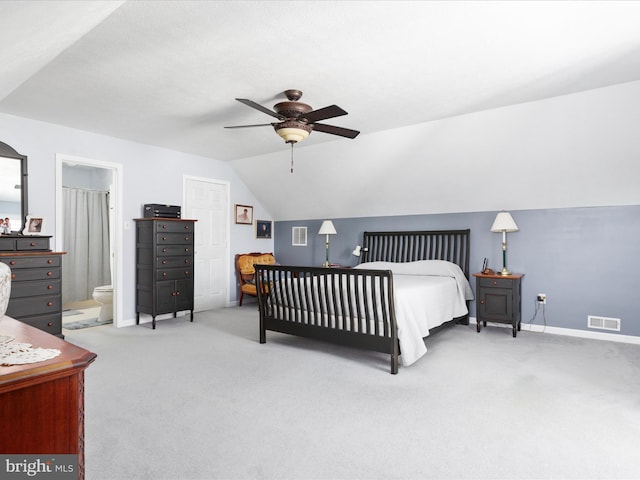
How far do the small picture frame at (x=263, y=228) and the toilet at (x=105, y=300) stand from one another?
8.75ft

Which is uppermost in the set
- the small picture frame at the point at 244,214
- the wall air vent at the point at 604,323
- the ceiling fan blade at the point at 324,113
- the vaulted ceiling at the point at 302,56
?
the vaulted ceiling at the point at 302,56

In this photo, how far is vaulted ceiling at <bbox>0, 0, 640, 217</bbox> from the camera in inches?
89.7

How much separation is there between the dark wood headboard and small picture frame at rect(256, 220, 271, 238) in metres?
2.05

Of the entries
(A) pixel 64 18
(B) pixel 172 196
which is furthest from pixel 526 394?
(B) pixel 172 196

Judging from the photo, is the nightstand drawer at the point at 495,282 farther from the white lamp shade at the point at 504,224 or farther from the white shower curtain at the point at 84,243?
the white shower curtain at the point at 84,243

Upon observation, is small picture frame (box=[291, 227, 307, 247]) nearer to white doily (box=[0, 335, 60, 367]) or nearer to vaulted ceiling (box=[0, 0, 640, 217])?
vaulted ceiling (box=[0, 0, 640, 217])

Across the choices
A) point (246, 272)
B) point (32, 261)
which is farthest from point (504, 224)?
point (32, 261)

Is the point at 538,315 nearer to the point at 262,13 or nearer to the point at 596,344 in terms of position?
the point at 596,344

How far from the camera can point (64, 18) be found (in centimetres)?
187

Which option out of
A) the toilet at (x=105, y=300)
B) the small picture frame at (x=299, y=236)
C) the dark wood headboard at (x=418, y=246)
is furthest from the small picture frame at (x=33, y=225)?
the dark wood headboard at (x=418, y=246)

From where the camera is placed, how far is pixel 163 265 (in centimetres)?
518

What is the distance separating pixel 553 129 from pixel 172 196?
196 inches

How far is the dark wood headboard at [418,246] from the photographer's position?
5.49 meters

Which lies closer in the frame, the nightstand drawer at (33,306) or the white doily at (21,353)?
the white doily at (21,353)
